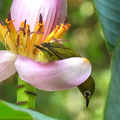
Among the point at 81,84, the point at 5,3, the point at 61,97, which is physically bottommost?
the point at 61,97

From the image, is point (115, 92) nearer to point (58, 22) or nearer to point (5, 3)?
point (58, 22)

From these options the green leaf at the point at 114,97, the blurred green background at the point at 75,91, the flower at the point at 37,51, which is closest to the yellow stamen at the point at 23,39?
the flower at the point at 37,51

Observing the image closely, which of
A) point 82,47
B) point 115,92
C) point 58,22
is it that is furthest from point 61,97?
point 115,92

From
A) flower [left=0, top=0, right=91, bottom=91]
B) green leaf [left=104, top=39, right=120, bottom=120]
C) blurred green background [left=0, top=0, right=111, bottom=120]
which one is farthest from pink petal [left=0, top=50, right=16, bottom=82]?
blurred green background [left=0, top=0, right=111, bottom=120]

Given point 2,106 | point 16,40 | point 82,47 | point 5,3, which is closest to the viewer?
point 2,106

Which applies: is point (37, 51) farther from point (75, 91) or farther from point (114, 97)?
point (75, 91)
